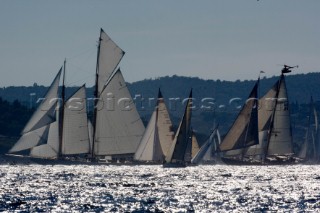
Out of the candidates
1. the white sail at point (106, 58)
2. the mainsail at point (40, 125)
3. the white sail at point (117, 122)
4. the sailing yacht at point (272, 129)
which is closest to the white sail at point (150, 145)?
the white sail at point (117, 122)

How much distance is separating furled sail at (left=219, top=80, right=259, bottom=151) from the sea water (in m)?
25.5

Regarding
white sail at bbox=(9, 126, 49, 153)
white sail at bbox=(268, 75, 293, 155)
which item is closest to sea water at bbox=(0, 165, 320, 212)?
white sail at bbox=(9, 126, 49, 153)

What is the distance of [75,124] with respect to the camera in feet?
493

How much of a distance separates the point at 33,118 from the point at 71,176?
48.9 feet

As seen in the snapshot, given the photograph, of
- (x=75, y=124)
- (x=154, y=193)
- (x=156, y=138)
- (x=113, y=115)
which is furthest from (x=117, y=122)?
(x=154, y=193)

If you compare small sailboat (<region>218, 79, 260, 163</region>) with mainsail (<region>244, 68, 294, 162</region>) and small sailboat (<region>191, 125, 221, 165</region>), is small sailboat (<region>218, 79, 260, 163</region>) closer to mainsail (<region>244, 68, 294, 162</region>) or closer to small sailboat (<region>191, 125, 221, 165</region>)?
mainsail (<region>244, 68, 294, 162</region>)

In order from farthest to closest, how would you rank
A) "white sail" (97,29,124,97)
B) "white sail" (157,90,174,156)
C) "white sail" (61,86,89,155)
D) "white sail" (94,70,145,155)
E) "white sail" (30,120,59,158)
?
"white sail" (97,29,124,97) < "white sail" (157,90,174,156) < "white sail" (94,70,145,155) < "white sail" (61,86,89,155) < "white sail" (30,120,59,158)

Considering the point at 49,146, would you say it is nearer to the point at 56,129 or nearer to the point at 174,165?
the point at 56,129

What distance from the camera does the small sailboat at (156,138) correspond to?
152375mm

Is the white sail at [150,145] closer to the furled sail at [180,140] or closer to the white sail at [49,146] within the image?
the furled sail at [180,140]

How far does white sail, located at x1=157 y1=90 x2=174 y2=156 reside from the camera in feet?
502

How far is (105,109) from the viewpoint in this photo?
155500mm

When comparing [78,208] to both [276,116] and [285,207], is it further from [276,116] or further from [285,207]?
[276,116]

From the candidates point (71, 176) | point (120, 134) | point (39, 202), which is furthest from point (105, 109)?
point (39, 202)
